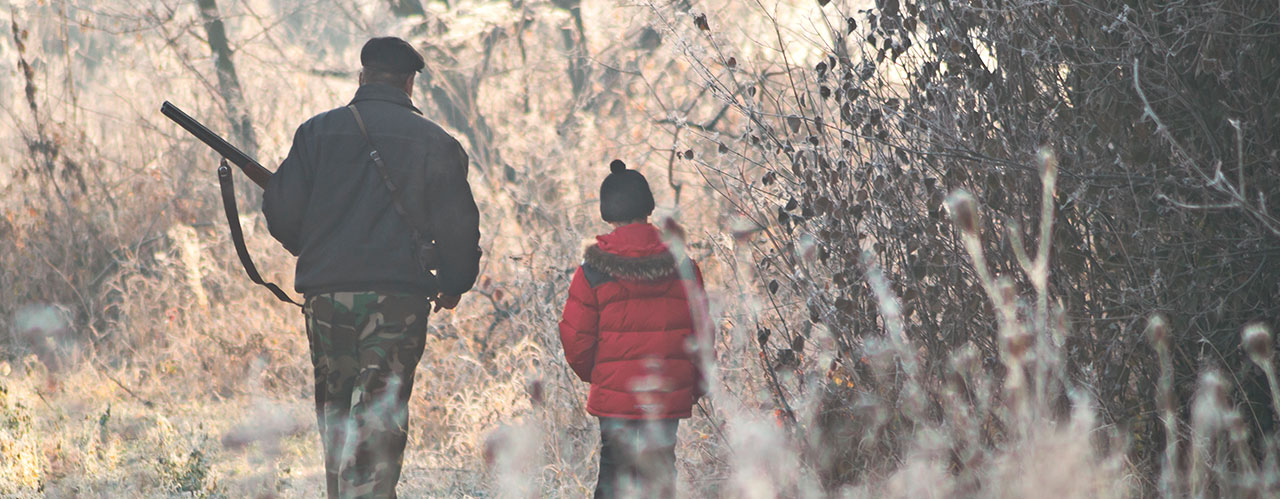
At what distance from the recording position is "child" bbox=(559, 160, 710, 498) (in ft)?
12.6

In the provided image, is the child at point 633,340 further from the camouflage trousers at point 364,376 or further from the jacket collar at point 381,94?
the jacket collar at point 381,94

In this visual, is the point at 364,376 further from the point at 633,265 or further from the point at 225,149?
the point at 225,149

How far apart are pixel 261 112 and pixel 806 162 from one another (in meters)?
8.88

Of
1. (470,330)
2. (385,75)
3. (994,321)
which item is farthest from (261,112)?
(994,321)

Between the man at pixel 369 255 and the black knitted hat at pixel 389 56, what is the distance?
0.31ft

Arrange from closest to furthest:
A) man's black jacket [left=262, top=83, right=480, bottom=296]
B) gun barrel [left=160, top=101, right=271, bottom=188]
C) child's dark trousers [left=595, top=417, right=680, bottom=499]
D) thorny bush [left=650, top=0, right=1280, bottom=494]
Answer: thorny bush [left=650, top=0, right=1280, bottom=494], man's black jacket [left=262, top=83, right=480, bottom=296], child's dark trousers [left=595, top=417, right=680, bottom=499], gun barrel [left=160, top=101, right=271, bottom=188]

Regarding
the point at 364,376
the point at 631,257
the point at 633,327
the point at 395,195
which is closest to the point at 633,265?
the point at 631,257

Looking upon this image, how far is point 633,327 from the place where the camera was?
12.6 ft

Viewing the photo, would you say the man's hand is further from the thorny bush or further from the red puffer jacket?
the thorny bush

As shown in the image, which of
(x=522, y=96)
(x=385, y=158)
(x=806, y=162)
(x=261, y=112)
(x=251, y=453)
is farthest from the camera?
(x=261, y=112)

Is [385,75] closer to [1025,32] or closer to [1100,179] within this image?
[1025,32]

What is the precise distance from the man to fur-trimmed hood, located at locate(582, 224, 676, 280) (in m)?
0.40

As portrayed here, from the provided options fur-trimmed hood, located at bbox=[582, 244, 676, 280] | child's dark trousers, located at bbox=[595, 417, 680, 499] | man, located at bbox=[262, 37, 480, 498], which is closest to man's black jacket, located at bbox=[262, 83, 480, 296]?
man, located at bbox=[262, 37, 480, 498]

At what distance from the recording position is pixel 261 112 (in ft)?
38.9
